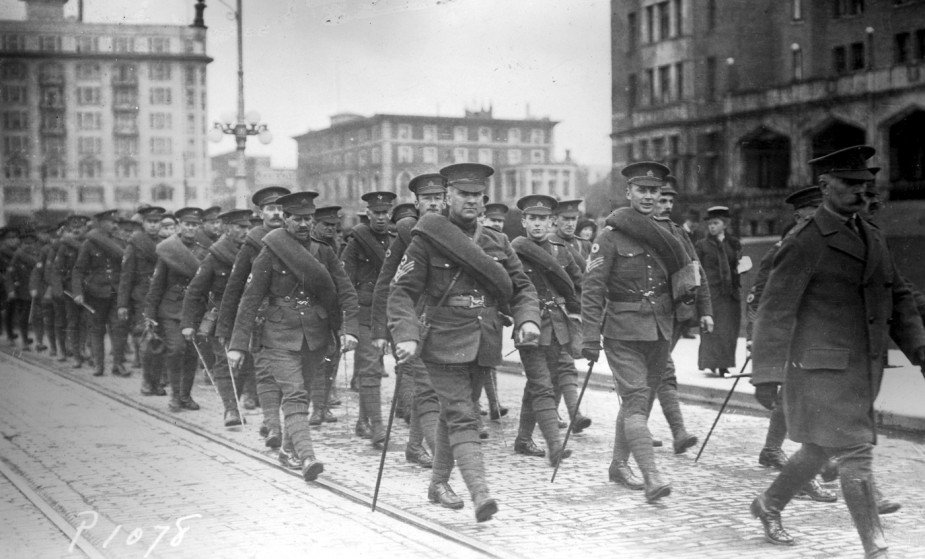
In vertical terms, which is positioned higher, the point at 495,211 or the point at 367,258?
the point at 495,211

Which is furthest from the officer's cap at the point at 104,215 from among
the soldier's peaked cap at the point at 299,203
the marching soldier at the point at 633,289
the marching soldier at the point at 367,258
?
the marching soldier at the point at 633,289

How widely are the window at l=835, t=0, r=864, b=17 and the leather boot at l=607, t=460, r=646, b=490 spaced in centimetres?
2822

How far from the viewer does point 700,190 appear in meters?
39.1

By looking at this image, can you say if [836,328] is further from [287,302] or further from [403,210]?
[403,210]

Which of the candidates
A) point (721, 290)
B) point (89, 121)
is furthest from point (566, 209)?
point (89, 121)

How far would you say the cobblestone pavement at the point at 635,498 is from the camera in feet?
18.9

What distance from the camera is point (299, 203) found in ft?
27.4

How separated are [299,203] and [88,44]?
3.81 meters

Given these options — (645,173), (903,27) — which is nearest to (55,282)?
(645,173)

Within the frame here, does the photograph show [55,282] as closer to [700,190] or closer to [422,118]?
[422,118]

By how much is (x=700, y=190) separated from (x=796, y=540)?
34.3 metres

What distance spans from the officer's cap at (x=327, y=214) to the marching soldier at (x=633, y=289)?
4.73 m

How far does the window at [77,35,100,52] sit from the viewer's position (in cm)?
1055

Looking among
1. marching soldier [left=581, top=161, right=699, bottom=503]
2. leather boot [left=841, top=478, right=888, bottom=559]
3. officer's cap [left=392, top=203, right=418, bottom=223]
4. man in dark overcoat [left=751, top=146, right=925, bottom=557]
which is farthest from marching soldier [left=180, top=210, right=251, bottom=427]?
leather boot [left=841, top=478, right=888, bottom=559]
